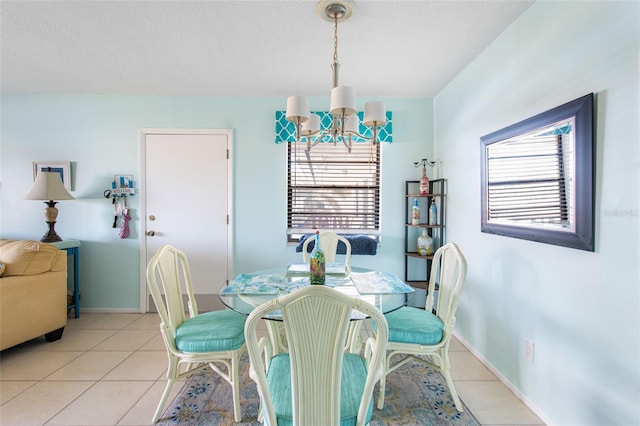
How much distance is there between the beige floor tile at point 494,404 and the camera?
1.64m

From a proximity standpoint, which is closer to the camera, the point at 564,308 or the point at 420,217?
the point at 564,308

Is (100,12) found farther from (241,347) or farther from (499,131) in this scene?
(499,131)

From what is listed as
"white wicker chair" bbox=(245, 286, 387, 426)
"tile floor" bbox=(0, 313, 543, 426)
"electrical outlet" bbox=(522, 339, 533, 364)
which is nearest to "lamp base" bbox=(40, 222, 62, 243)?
"tile floor" bbox=(0, 313, 543, 426)

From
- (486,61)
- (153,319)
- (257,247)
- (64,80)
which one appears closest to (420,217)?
(486,61)

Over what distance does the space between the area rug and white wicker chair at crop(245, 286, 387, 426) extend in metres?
0.75

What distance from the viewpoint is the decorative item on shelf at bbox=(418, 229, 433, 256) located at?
2.97 meters

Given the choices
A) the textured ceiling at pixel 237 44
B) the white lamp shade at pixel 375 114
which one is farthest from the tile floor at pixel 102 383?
the textured ceiling at pixel 237 44

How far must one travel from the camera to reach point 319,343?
994mm

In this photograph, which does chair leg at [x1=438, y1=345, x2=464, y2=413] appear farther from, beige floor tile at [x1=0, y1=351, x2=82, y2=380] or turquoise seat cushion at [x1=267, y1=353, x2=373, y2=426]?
beige floor tile at [x1=0, y1=351, x2=82, y2=380]

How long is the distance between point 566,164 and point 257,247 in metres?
2.67

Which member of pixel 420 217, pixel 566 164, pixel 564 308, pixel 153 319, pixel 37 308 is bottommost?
pixel 153 319

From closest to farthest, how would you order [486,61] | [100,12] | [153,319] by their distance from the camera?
[100,12] < [486,61] < [153,319]

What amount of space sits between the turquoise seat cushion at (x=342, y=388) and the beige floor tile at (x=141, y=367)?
1.28 metres

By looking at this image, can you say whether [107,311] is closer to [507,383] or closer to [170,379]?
[170,379]
